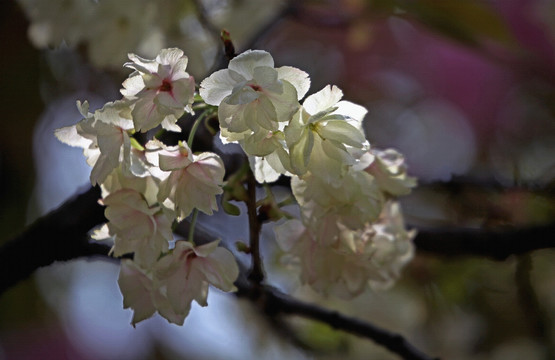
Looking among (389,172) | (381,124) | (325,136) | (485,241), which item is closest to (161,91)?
(325,136)

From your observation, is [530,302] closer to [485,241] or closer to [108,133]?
[485,241]

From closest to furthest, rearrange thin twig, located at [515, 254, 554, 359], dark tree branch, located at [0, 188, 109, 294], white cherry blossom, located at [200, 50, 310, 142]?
white cherry blossom, located at [200, 50, 310, 142]
dark tree branch, located at [0, 188, 109, 294]
thin twig, located at [515, 254, 554, 359]

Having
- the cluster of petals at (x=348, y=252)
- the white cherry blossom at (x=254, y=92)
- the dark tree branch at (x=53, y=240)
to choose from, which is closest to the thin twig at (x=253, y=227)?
the cluster of petals at (x=348, y=252)

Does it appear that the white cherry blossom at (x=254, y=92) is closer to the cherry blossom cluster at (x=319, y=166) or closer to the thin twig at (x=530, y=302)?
the cherry blossom cluster at (x=319, y=166)

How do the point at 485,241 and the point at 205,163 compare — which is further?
the point at 485,241

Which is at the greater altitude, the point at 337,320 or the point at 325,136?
the point at 325,136

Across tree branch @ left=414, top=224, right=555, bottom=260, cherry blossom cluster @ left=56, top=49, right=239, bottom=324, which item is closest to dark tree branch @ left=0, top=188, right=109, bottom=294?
cherry blossom cluster @ left=56, top=49, right=239, bottom=324

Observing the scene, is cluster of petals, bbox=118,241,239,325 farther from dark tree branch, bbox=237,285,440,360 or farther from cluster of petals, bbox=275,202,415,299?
dark tree branch, bbox=237,285,440,360
